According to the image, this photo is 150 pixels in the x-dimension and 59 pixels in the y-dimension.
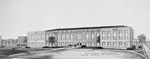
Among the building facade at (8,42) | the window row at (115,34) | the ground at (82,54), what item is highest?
the window row at (115,34)

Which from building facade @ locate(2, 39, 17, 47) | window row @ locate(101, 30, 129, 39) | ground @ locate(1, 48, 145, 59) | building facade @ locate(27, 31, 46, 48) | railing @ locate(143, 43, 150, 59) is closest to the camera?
railing @ locate(143, 43, 150, 59)

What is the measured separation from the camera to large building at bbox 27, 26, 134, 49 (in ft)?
56.3

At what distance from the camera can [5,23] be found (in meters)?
16.8

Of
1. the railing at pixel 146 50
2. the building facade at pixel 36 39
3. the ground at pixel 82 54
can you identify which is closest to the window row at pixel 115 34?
the railing at pixel 146 50

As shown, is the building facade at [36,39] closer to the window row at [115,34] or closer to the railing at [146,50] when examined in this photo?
the window row at [115,34]

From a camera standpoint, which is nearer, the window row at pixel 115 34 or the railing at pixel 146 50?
the railing at pixel 146 50

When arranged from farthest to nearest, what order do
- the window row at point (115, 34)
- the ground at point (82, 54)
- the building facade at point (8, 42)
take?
the building facade at point (8, 42), the window row at point (115, 34), the ground at point (82, 54)

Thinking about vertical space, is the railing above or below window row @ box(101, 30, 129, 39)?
below

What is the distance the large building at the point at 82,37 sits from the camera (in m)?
17.2

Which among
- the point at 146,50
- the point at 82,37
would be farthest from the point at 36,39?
the point at 146,50

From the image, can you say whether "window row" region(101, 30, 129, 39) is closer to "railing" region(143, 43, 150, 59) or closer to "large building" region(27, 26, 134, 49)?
"large building" region(27, 26, 134, 49)

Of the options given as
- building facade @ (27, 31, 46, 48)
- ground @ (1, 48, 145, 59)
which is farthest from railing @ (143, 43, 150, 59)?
building facade @ (27, 31, 46, 48)

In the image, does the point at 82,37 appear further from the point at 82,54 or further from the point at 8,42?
the point at 8,42

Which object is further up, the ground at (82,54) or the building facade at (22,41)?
the building facade at (22,41)
